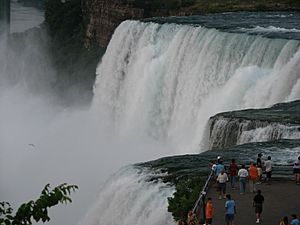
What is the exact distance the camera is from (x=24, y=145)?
42438 millimetres

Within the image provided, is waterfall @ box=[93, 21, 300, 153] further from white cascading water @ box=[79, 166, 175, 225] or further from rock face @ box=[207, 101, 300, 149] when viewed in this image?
white cascading water @ box=[79, 166, 175, 225]

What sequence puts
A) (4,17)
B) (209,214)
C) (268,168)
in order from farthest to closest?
(4,17) → (268,168) → (209,214)

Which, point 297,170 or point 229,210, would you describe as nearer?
point 229,210

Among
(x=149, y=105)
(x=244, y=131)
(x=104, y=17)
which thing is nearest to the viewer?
(x=244, y=131)

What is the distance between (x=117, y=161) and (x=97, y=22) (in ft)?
99.9

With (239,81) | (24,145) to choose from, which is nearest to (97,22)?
(24,145)

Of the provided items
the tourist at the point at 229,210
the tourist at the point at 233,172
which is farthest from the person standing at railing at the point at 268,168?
the tourist at the point at 229,210

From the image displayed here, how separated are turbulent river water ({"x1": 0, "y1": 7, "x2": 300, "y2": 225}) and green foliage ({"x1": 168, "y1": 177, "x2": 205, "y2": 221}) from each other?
639 mm

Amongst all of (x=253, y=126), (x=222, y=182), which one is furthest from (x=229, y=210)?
(x=253, y=126)

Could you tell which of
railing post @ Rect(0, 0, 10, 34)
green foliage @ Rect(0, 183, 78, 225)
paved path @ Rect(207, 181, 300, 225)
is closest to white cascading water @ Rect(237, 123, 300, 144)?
paved path @ Rect(207, 181, 300, 225)

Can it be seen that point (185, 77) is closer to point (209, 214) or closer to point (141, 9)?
point (209, 214)

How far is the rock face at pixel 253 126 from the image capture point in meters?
21.8

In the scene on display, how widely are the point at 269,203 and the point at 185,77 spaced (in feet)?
58.3

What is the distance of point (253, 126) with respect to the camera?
72.9 ft
